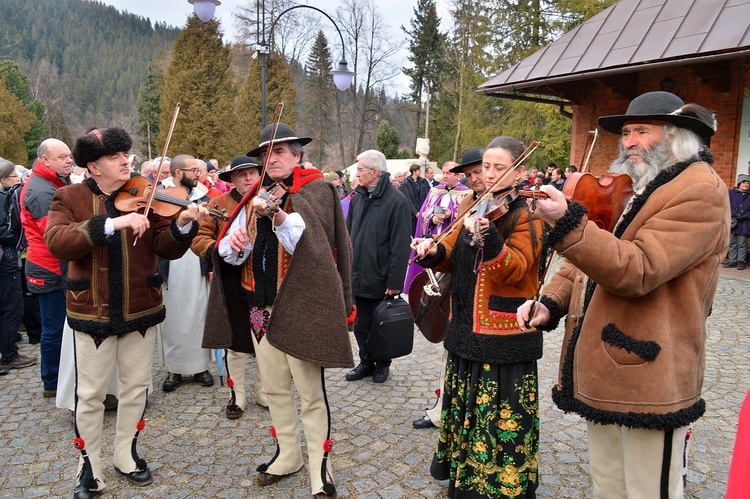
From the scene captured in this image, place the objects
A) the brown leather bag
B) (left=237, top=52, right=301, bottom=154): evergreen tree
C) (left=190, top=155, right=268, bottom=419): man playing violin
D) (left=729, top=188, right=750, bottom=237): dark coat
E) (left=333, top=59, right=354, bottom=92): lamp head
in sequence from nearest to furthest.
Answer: the brown leather bag → (left=190, top=155, right=268, bottom=419): man playing violin → (left=729, top=188, right=750, bottom=237): dark coat → (left=333, top=59, right=354, bottom=92): lamp head → (left=237, top=52, right=301, bottom=154): evergreen tree

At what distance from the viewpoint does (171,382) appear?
525cm

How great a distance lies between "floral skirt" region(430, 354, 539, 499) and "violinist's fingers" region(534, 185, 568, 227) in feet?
3.94

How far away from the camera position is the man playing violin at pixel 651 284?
2.03m

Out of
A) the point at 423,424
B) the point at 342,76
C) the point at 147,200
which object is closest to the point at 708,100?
the point at 342,76

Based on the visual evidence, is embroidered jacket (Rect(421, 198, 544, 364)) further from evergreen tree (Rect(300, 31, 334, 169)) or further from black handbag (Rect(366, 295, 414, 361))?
evergreen tree (Rect(300, 31, 334, 169))

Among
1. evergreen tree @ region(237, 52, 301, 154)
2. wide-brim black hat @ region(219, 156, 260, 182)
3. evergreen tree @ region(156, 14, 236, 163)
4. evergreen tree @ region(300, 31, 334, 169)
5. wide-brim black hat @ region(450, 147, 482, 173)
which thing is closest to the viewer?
wide-brim black hat @ region(450, 147, 482, 173)

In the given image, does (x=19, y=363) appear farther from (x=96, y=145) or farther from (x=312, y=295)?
(x=312, y=295)

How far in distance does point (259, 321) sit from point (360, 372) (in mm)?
2360

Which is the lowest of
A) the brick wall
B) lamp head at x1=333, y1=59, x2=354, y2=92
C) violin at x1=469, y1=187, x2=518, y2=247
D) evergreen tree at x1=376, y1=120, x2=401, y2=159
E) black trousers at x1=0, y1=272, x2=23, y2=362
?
black trousers at x1=0, y1=272, x2=23, y2=362

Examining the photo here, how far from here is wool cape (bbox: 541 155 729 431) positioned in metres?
2.02

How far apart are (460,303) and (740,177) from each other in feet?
34.9

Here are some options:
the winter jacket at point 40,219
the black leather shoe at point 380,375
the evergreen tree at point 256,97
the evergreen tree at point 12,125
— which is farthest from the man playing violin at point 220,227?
the evergreen tree at point 12,125

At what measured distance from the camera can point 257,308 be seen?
135 inches

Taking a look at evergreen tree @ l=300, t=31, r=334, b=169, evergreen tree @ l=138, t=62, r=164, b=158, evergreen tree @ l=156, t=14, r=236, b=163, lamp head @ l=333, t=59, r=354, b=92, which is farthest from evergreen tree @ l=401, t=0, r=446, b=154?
lamp head @ l=333, t=59, r=354, b=92
